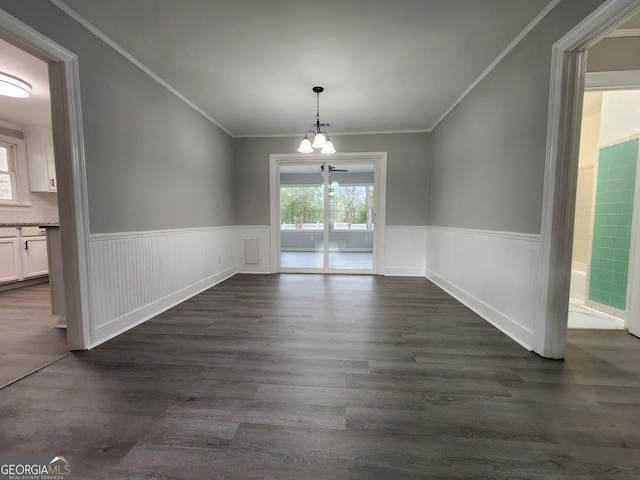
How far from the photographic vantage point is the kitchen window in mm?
4180

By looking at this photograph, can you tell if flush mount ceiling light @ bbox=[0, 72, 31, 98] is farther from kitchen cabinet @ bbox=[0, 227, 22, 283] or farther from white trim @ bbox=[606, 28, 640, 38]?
white trim @ bbox=[606, 28, 640, 38]

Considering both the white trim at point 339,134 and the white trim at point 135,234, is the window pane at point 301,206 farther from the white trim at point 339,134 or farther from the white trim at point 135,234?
the white trim at point 135,234

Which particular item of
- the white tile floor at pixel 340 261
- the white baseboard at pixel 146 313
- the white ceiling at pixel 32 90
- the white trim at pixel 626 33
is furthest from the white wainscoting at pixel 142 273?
the white trim at pixel 626 33

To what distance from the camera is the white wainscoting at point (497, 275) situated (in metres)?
2.15

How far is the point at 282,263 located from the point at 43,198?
430 centimetres

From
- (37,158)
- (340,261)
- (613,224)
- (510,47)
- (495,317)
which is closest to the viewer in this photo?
(510,47)

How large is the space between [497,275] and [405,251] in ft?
7.41

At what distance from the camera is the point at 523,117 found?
2.21m

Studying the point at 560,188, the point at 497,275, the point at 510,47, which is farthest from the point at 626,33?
the point at 497,275

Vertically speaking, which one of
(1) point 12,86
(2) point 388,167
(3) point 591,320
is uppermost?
(1) point 12,86

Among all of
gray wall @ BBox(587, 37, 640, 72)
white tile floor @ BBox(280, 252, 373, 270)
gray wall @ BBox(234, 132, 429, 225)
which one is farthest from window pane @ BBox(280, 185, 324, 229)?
gray wall @ BBox(587, 37, 640, 72)

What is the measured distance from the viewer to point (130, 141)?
2543 millimetres

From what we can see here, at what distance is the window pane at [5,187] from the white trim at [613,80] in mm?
7540

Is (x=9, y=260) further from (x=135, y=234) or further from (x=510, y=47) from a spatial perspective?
(x=510, y=47)
